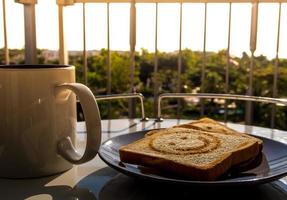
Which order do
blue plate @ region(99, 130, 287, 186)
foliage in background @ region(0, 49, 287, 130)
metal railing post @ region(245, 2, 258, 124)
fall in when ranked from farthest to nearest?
foliage in background @ region(0, 49, 287, 130) → metal railing post @ region(245, 2, 258, 124) → blue plate @ region(99, 130, 287, 186)

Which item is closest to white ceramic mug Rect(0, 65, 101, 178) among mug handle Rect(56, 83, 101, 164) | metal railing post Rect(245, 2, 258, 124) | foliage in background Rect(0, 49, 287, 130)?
mug handle Rect(56, 83, 101, 164)

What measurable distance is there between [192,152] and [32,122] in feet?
0.77

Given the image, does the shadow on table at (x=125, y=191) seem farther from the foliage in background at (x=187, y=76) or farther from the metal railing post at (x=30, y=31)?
the foliage in background at (x=187, y=76)

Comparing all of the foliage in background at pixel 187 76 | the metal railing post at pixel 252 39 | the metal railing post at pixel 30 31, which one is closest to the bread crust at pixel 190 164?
the metal railing post at pixel 30 31

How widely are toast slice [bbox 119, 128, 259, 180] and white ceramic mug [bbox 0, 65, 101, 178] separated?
8 cm

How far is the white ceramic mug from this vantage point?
1.73 feet

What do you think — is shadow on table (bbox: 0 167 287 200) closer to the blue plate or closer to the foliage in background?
the blue plate

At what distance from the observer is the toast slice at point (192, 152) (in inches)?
18.7

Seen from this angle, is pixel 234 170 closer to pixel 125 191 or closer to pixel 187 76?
pixel 125 191

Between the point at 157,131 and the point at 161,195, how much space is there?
199mm

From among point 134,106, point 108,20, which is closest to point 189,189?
point 134,106

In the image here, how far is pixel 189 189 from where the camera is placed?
1.54 ft

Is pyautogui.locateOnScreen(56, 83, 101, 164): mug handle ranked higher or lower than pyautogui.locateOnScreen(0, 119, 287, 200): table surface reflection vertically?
higher

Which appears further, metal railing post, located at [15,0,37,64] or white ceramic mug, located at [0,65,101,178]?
metal railing post, located at [15,0,37,64]
